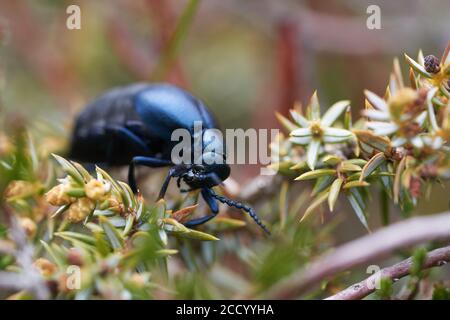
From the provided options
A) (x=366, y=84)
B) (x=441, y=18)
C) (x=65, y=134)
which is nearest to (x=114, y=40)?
(x=65, y=134)

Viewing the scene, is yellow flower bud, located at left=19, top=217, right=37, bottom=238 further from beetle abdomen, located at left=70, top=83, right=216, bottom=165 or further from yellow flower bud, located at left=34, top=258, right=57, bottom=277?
beetle abdomen, located at left=70, top=83, right=216, bottom=165

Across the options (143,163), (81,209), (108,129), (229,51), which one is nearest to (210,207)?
(143,163)

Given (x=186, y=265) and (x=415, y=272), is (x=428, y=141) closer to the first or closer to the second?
(x=415, y=272)

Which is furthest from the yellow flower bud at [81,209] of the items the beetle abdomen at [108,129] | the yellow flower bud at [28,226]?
the beetle abdomen at [108,129]

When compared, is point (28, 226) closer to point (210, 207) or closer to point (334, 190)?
point (210, 207)

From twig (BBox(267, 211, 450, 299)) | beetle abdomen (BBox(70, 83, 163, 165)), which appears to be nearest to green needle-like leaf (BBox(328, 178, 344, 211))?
twig (BBox(267, 211, 450, 299))

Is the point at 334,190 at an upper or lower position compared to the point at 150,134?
lower

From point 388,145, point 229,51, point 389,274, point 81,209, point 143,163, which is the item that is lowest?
point 389,274

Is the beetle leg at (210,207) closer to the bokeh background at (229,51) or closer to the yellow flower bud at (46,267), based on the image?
the yellow flower bud at (46,267)
